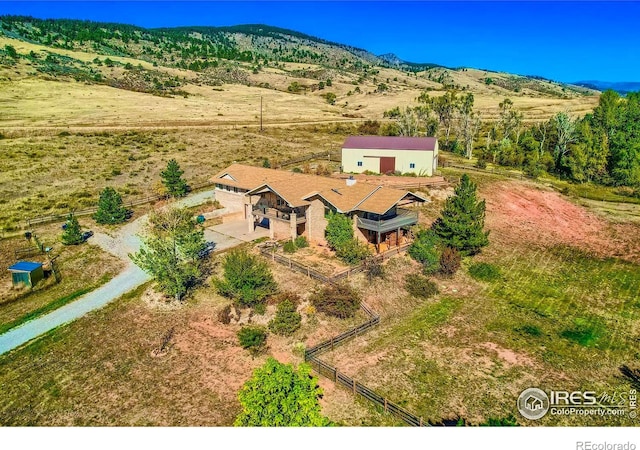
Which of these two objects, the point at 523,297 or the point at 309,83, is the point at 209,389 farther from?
the point at 309,83

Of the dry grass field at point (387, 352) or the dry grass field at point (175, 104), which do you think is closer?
the dry grass field at point (387, 352)

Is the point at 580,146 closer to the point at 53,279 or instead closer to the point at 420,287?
the point at 420,287

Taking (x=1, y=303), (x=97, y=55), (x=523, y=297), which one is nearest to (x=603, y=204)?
(x=523, y=297)

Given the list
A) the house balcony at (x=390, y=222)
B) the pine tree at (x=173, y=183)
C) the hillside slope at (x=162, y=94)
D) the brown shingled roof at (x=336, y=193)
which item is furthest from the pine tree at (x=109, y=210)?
the hillside slope at (x=162, y=94)

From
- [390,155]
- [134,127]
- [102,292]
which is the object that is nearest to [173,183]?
[102,292]

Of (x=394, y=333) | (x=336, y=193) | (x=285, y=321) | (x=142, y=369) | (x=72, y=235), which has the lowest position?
(x=142, y=369)

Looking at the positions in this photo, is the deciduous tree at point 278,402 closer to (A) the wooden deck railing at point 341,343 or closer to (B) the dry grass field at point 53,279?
(A) the wooden deck railing at point 341,343
